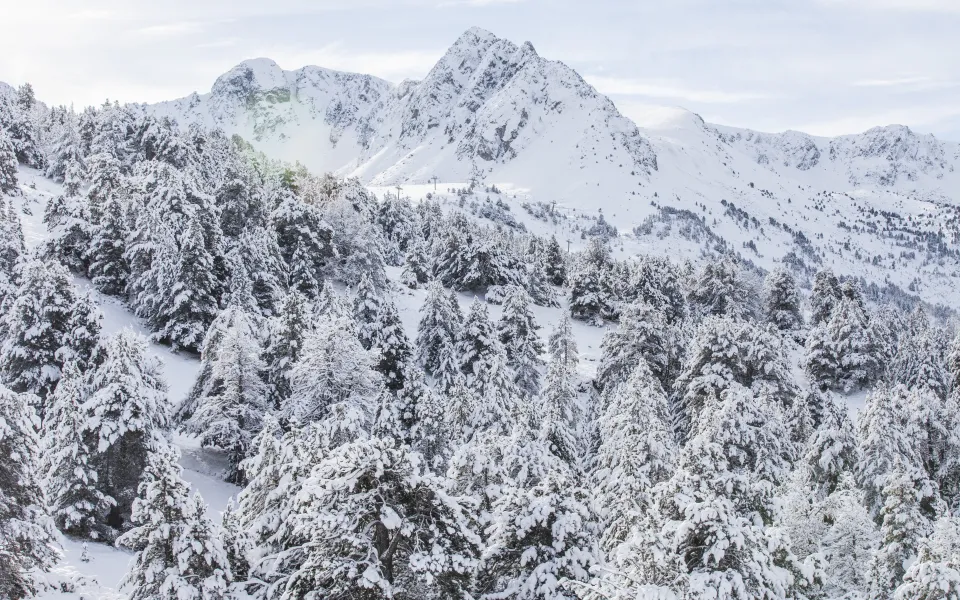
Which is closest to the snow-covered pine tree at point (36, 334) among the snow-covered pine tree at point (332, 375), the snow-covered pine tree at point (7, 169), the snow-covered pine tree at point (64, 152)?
the snow-covered pine tree at point (332, 375)

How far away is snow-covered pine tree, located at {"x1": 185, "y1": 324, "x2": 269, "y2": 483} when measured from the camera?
110ft

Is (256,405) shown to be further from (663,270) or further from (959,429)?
(663,270)

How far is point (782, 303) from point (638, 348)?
51.5 m

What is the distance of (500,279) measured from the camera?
8612 centimetres

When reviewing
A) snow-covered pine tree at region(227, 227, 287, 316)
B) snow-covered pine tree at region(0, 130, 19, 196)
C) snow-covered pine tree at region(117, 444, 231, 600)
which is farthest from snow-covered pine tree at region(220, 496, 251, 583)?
snow-covered pine tree at region(0, 130, 19, 196)

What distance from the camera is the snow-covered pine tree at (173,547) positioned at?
47.7ft

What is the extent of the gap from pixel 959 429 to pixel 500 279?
54885 mm

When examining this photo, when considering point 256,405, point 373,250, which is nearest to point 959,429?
point 256,405

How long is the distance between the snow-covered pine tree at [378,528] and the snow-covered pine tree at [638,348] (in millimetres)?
37723

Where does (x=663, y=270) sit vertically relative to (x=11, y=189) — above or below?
below

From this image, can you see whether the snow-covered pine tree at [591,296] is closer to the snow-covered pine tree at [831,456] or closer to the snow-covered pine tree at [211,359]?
the snow-covered pine tree at [831,456]

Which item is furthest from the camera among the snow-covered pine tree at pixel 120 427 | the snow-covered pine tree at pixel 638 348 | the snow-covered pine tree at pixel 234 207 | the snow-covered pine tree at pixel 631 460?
the snow-covered pine tree at pixel 234 207

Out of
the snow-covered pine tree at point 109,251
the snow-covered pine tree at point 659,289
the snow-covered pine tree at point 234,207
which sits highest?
the snow-covered pine tree at point 234,207

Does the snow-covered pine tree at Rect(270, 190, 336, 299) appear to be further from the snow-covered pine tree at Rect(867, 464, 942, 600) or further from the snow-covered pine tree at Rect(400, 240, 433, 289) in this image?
the snow-covered pine tree at Rect(867, 464, 942, 600)
